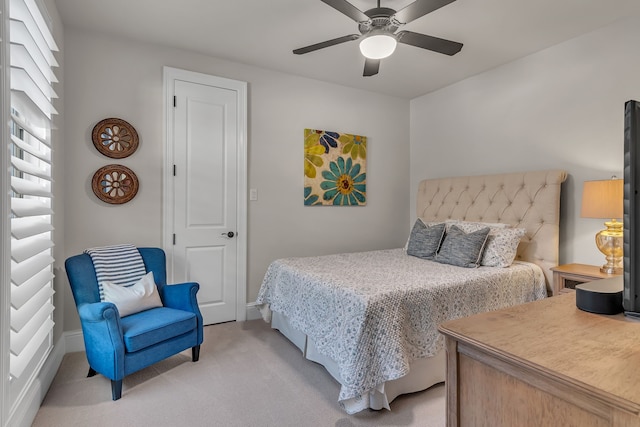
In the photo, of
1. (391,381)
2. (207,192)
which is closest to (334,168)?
(207,192)

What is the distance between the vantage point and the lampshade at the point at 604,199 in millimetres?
2311

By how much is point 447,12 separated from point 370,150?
191 centimetres

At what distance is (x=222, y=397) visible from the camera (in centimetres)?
206

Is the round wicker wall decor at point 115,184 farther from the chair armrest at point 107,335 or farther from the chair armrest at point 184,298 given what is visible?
the chair armrest at point 107,335

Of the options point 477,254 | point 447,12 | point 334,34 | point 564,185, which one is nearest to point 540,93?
point 564,185

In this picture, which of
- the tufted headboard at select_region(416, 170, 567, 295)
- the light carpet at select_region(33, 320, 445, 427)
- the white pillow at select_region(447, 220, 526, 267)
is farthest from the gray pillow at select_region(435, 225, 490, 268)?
the light carpet at select_region(33, 320, 445, 427)

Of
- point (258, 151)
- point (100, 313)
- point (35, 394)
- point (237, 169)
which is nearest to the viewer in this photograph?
point (35, 394)

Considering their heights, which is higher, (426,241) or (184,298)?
(426,241)

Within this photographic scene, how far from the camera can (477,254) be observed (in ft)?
9.16

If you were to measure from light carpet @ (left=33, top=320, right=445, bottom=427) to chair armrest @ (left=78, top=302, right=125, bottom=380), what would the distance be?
0.20 meters

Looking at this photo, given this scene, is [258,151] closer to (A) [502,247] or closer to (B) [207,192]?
(B) [207,192]

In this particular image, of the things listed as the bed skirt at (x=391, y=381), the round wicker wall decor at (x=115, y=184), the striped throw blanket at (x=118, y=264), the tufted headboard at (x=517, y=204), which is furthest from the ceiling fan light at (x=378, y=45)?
the striped throw blanket at (x=118, y=264)

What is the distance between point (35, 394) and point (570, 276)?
3.59 metres

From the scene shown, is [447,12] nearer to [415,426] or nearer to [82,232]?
[415,426]
